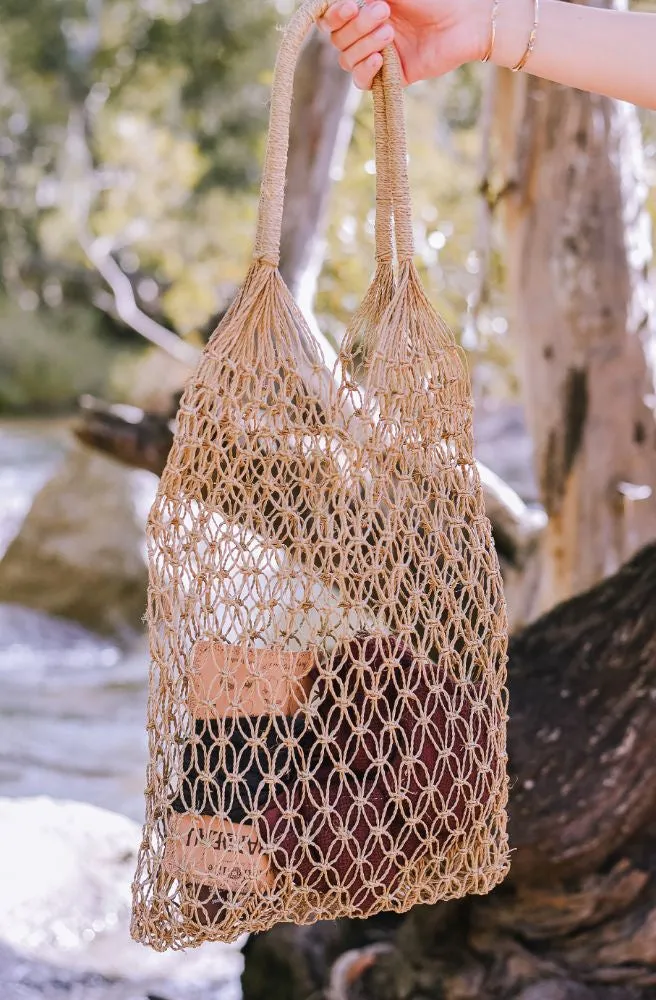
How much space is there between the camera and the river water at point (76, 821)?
2.61 metres

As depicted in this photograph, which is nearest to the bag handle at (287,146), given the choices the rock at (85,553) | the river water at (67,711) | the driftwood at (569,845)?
the driftwood at (569,845)

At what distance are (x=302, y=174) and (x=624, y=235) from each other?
2.92 ft

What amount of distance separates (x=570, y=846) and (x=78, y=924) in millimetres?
1326

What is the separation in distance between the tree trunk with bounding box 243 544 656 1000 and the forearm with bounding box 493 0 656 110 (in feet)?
3.19

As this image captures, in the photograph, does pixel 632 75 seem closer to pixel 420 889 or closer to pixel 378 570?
pixel 378 570

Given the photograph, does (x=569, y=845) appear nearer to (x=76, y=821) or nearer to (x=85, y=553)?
(x=76, y=821)

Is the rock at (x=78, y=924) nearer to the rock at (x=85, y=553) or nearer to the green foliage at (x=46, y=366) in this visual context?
the rock at (x=85, y=553)

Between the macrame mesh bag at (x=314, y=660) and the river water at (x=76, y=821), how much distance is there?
1338 mm

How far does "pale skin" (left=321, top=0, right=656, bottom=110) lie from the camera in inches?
56.6

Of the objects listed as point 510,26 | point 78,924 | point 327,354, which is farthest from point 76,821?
point 510,26

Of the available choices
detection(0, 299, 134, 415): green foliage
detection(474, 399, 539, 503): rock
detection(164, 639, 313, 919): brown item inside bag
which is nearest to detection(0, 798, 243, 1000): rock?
detection(164, 639, 313, 919): brown item inside bag

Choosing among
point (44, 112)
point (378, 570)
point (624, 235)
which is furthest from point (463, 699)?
point (44, 112)

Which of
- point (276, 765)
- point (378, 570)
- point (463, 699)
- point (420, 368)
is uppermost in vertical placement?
point (420, 368)

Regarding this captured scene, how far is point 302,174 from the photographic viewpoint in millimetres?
3240
